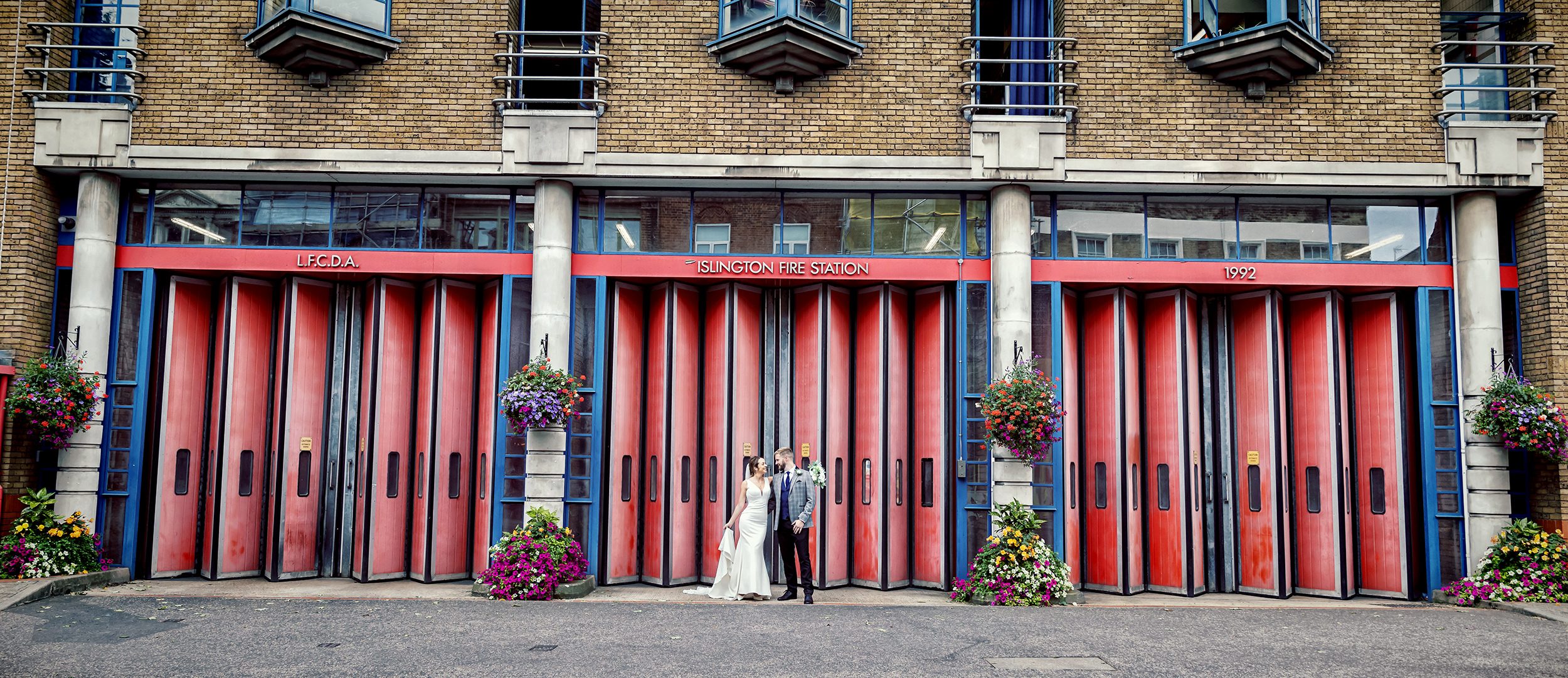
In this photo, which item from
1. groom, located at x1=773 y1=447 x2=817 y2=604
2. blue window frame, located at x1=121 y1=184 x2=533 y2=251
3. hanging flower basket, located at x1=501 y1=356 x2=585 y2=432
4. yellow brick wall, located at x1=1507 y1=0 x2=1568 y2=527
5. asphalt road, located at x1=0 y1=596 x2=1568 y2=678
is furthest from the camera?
blue window frame, located at x1=121 y1=184 x2=533 y2=251

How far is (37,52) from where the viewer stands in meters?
11.8

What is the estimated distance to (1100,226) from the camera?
12.1 meters

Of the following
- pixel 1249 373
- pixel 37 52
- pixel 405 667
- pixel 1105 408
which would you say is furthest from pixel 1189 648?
pixel 37 52

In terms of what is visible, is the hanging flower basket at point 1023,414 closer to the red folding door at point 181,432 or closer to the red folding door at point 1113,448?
the red folding door at point 1113,448

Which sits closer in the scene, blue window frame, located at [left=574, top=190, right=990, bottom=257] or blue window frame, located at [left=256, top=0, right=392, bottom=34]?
blue window frame, located at [left=256, top=0, right=392, bottom=34]

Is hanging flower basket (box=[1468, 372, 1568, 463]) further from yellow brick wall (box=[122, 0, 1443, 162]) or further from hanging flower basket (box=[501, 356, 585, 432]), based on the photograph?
hanging flower basket (box=[501, 356, 585, 432])

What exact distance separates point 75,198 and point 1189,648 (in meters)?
13.1

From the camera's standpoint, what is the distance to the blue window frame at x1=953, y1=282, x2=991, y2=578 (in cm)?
1162

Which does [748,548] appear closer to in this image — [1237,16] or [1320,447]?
[1320,447]

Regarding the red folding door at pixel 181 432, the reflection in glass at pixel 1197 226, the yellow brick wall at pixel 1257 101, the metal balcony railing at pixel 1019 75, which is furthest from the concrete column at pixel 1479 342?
the red folding door at pixel 181 432

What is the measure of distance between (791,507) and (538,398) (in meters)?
3.05

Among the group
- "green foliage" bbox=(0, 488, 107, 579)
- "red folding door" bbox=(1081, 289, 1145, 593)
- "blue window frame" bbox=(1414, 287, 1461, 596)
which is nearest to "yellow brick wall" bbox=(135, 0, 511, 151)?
"green foliage" bbox=(0, 488, 107, 579)

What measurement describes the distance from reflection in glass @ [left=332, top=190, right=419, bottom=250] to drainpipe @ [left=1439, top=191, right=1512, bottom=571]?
490 inches

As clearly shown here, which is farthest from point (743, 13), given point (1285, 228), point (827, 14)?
point (1285, 228)
